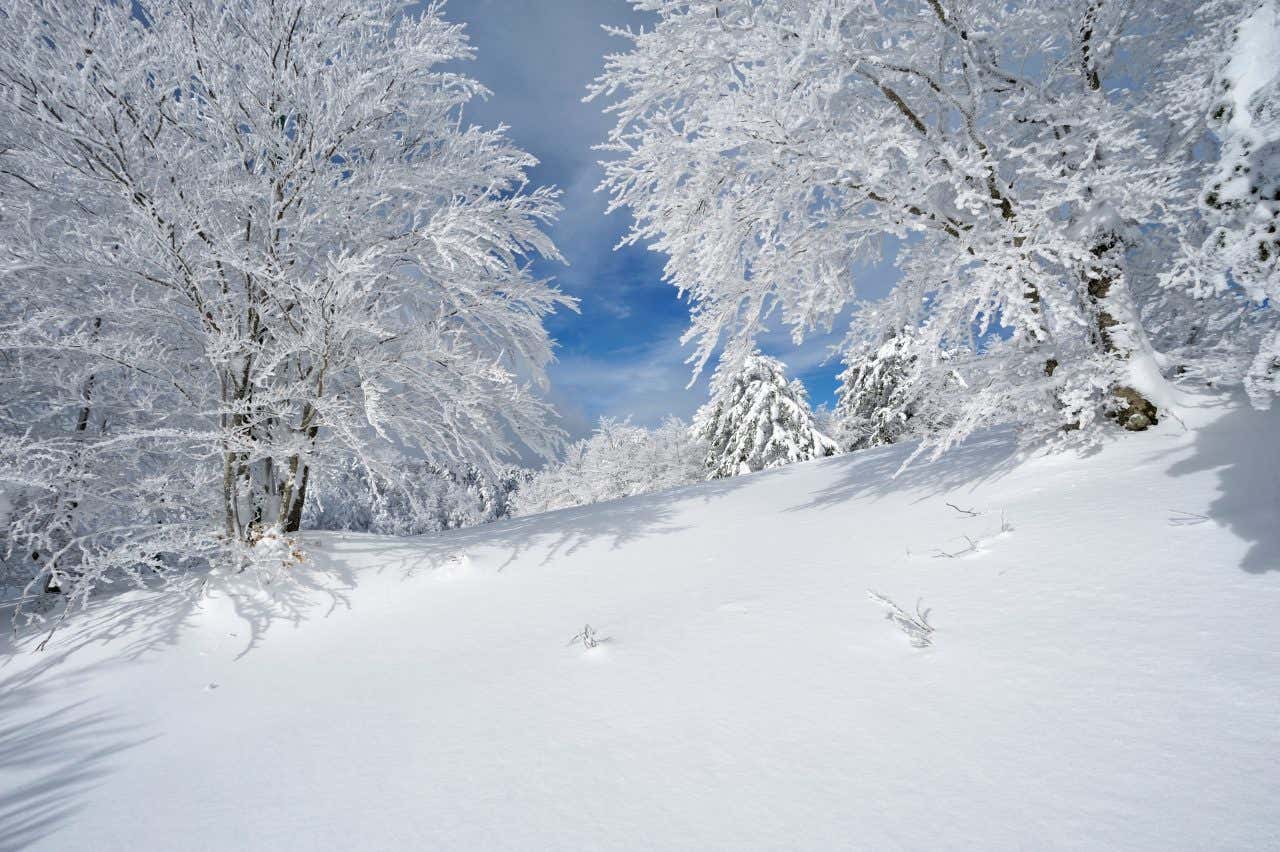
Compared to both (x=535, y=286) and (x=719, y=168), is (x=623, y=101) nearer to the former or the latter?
(x=719, y=168)

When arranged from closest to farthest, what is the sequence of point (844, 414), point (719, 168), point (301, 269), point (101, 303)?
point (101, 303) < point (719, 168) < point (301, 269) < point (844, 414)

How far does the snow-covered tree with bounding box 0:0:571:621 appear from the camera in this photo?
15.1ft

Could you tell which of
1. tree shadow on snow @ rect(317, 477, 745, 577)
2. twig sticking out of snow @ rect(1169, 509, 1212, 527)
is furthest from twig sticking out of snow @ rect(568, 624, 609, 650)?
twig sticking out of snow @ rect(1169, 509, 1212, 527)

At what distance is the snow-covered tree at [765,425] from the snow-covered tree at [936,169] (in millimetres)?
14065

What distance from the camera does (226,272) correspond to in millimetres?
5492

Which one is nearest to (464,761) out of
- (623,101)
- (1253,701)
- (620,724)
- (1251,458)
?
(620,724)

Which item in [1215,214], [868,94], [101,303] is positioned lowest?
[1215,214]

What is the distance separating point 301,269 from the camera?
229 inches

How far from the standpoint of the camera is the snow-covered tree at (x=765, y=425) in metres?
20.0

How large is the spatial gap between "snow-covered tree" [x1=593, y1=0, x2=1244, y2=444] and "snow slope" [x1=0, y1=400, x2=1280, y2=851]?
44.4 inches

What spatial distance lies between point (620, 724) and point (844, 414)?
2173cm

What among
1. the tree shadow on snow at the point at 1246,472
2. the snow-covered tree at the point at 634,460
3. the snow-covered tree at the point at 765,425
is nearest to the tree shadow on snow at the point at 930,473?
the tree shadow on snow at the point at 1246,472

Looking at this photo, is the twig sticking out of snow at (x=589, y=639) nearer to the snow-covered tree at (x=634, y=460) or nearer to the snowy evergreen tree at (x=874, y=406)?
the snowy evergreen tree at (x=874, y=406)

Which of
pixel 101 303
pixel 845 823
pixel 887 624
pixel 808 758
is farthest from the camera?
pixel 101 303
